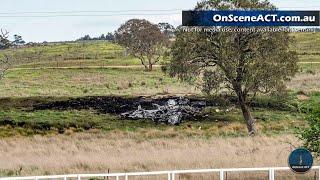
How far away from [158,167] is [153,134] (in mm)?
14289

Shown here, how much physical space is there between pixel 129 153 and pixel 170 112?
1608 cm

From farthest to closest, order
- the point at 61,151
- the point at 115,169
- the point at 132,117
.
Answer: the point at 132,117
the point at 61,151
the point at 115,169

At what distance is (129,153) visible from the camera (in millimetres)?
29797

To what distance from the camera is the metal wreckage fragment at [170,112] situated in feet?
147

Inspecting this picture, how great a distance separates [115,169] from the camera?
2456cm

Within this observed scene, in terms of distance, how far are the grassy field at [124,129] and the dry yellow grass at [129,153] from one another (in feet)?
0.13

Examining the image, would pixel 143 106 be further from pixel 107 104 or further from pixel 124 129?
pixel 124 129

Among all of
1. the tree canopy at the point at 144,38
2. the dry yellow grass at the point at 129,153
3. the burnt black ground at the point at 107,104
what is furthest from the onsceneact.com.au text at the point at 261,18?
the tree canopy at the point at 144,38

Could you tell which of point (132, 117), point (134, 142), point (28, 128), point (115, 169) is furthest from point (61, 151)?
point (132, 117)

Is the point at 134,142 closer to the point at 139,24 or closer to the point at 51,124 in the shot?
the point at 51,124

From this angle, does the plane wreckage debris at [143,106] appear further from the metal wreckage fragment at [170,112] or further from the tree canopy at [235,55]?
the tree canopy at [235,55]

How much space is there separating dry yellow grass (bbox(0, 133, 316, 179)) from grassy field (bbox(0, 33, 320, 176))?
0.13 ft

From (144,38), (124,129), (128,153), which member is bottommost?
(124,129)

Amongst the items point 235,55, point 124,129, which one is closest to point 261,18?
point 235,55
